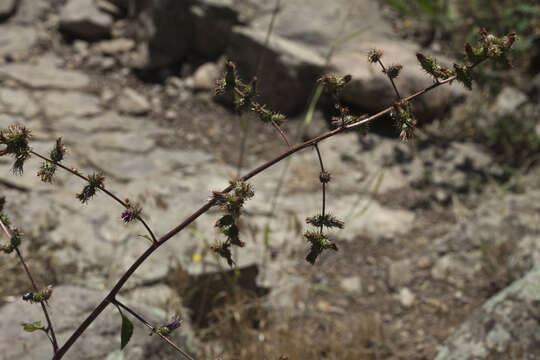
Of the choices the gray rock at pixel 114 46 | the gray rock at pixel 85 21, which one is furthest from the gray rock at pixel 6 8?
the gray rock at pixel 114 46

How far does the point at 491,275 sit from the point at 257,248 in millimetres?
1488

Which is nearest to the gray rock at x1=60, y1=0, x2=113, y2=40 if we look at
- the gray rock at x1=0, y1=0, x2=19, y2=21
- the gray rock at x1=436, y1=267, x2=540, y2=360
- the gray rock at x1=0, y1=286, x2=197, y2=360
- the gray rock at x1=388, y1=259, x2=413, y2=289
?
the gray rock at x1=0, y1=0, x2=19, y2=21

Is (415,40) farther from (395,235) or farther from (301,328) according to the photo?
(301,328)

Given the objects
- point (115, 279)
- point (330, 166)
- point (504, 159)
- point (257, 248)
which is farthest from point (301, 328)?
point (504, 159)

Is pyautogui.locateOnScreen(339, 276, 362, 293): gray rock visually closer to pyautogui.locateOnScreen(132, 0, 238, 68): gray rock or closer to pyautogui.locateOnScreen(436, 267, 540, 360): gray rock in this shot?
pyautogui.locateOnScreen(436, 267, 540, 360): gray rock

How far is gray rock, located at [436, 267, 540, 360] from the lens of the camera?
2.19 meters

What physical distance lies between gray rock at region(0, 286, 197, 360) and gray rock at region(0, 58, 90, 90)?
3048 millimetres

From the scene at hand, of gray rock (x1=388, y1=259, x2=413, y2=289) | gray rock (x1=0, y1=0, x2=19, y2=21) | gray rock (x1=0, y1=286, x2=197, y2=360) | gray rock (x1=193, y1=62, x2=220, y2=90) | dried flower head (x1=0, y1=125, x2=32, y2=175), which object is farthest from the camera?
gray rock (x1=0, y1=0, x2=19, y2=21)

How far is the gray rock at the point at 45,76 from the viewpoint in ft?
15.2

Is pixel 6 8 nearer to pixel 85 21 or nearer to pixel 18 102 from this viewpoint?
pixel 85 21

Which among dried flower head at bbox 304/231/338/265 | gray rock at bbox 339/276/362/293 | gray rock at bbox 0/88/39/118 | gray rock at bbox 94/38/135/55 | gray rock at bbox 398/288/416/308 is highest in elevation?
gray rock at bbox 94/38/135/55

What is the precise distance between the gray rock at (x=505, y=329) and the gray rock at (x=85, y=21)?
4.78 m

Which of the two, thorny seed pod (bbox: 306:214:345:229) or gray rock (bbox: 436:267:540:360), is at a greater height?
gray rock (bbox: 436:267:540:360)

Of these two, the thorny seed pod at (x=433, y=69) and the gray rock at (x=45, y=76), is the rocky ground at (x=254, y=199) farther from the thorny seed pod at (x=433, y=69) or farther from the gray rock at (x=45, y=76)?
the thorny seed pod at (x=433, y=69)
